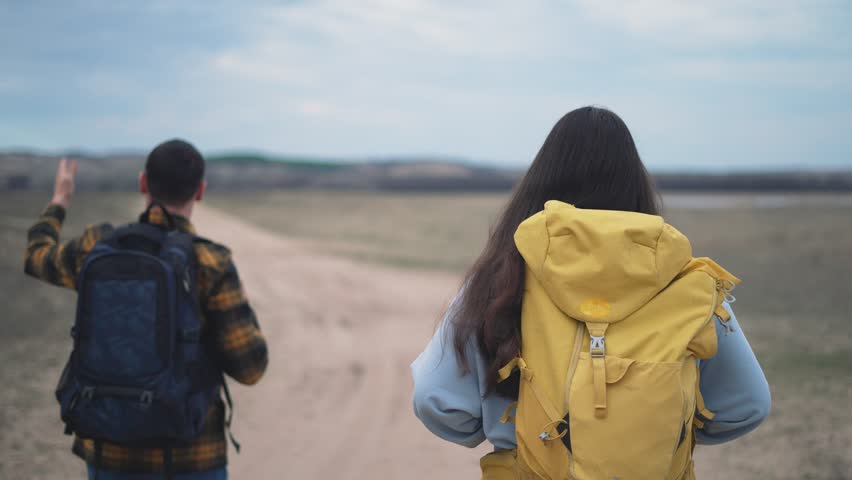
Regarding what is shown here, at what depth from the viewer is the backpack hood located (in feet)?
5.67

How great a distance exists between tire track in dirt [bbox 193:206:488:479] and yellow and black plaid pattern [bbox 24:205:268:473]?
86 cm

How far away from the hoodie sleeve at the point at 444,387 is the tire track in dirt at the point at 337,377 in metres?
0.20

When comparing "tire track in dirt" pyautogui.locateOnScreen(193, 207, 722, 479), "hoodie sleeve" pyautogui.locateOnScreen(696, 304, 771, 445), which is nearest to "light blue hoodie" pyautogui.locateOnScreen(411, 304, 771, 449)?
"hoodie sleeve" pyautogui.locateOnScreen(696, 304, 771, 445)

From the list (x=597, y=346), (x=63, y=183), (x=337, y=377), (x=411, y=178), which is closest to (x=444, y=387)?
(x=597, y=346)

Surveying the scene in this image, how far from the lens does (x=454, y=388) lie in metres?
2.00

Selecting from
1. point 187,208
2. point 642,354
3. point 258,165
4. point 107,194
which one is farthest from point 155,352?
point 258,165

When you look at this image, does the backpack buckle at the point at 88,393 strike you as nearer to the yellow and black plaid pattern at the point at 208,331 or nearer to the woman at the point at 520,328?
the yellow and black plaid pattern at the point at 208,331

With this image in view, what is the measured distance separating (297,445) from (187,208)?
351cm

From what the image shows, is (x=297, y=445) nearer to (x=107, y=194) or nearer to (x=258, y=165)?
(x=107, y=194)

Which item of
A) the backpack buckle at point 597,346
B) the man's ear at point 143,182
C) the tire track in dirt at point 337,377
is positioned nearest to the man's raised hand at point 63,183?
the man's ear at point 143,182

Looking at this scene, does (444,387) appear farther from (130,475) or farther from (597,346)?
(130,475)

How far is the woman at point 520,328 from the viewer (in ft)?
6.31

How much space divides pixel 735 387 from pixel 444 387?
2.65 feet

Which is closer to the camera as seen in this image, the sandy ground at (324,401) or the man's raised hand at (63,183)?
the man's raised hand at (63,183)
